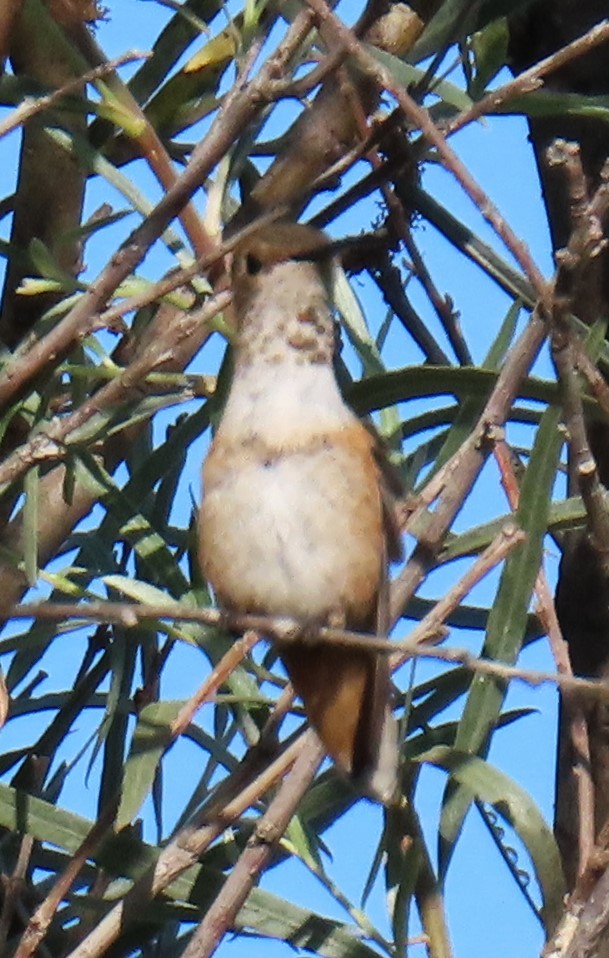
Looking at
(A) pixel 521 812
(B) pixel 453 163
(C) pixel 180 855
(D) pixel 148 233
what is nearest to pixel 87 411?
(D) pixel 148 233

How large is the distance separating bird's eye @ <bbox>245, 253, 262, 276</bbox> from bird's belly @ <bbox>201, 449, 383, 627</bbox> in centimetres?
20

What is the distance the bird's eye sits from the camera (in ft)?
5.87

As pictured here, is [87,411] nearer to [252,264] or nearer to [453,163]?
[453,163]

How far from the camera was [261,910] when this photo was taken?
1.84 meters

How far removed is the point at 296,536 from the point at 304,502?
0.12 ft

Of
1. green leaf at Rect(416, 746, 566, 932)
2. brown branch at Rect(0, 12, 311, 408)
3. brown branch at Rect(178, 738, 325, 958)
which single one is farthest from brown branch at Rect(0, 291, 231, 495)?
green leaf at Rect(416, 746, 566, 932)

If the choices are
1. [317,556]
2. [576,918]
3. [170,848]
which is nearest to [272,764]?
[170,848]

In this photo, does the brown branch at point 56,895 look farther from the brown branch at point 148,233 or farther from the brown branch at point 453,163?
the brown branch at point 453,163

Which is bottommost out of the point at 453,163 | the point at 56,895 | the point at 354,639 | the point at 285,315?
the point at 56,895

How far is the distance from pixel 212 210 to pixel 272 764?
22.3 inches

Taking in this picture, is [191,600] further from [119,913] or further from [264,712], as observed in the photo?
[119,913]

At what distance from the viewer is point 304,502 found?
170 cm

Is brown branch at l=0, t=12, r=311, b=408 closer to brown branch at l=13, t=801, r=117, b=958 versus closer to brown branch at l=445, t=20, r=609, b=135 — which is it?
brown branch at l=445, t=20, r=609, b=135

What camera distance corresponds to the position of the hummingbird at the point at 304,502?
5.61 ft
